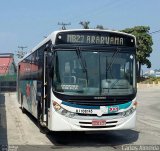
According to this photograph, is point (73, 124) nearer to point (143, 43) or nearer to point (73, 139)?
point (73, 139)

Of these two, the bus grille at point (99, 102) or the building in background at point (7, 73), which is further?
the building in background at point (7, 73)

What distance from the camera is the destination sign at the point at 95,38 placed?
12.8 m

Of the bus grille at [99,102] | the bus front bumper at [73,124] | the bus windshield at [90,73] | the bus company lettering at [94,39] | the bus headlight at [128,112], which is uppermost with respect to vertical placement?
the bus company lettering at [94,39]

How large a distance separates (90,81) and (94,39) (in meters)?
1.28

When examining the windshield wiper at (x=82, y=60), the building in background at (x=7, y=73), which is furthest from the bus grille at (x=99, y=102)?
the building in background at (x=7, y=73)

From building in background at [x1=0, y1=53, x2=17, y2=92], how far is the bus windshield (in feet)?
180

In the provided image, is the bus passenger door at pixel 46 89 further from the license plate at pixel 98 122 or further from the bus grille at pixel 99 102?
the license plate at pixel 98 122

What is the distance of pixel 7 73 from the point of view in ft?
222

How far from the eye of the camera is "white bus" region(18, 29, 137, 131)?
12312mm

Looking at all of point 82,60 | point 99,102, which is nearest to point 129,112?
point 99,102

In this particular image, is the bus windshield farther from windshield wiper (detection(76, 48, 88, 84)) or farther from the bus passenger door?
the bus passenger door

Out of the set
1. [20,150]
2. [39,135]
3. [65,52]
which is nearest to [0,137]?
[39,135]

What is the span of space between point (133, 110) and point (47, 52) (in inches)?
120

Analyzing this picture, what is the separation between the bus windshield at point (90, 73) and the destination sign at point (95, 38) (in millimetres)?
293
